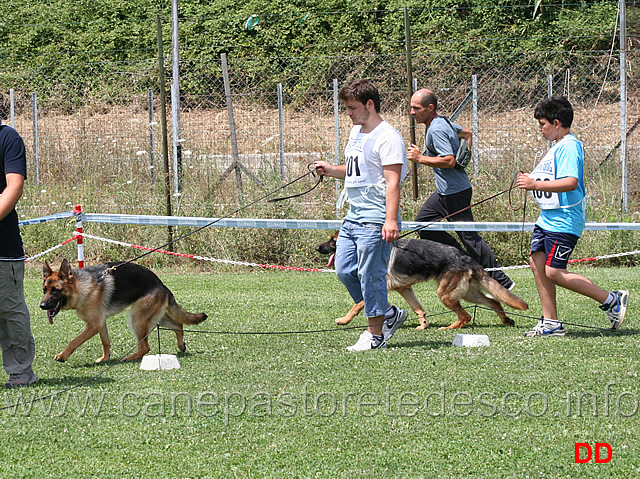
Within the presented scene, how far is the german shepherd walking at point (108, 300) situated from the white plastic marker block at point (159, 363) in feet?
1.70

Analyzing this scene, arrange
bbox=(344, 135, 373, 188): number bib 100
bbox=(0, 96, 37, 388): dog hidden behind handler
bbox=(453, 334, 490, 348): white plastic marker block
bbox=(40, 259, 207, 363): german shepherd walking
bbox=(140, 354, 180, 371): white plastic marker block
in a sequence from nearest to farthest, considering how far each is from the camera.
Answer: bbox=(0, 96, 37, 388): dog hidden behind handler, bbox=(140, 354, 180, 371): white plastic marker block, bbox=(344, 135, 373, 188): number bib 100, bbox=(40, 259, 207, 363): german shepherd walking, bbox=(453, 334, 490, 348): white plastic marker block

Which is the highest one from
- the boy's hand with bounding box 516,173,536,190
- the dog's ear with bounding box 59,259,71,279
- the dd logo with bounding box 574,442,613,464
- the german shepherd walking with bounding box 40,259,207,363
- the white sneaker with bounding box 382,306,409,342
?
the boy's hand with bounding box 516,173,536,190

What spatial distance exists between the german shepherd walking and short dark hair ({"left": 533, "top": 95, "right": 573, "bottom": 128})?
3.23 metres

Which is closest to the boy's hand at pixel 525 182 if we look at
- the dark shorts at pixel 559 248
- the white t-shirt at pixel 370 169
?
the dark shorts at pixel 559 248

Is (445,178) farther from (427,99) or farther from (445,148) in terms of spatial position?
(427,99)

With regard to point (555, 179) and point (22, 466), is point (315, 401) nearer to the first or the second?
point (22, 466)

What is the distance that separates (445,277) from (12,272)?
12.7 feet

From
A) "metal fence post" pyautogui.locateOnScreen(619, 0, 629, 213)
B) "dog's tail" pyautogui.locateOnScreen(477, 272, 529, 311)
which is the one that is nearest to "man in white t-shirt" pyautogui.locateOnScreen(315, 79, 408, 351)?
"dog's tail" pyautogui.locateOnScreen(477, 272, 529, 311)

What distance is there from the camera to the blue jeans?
18.8 ft

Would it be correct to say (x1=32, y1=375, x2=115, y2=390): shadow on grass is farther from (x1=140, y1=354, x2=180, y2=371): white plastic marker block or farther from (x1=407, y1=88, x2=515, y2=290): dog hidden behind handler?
(x1=407, y1=88, x2=515, y2=290): dog hidden behind handler

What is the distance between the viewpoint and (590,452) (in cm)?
358

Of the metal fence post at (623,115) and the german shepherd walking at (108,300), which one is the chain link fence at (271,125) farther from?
the german shepherd walking at (108,300)

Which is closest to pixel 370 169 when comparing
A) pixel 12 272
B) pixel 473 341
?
pixel 473 341

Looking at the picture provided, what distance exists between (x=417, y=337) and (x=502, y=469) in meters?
3.16
